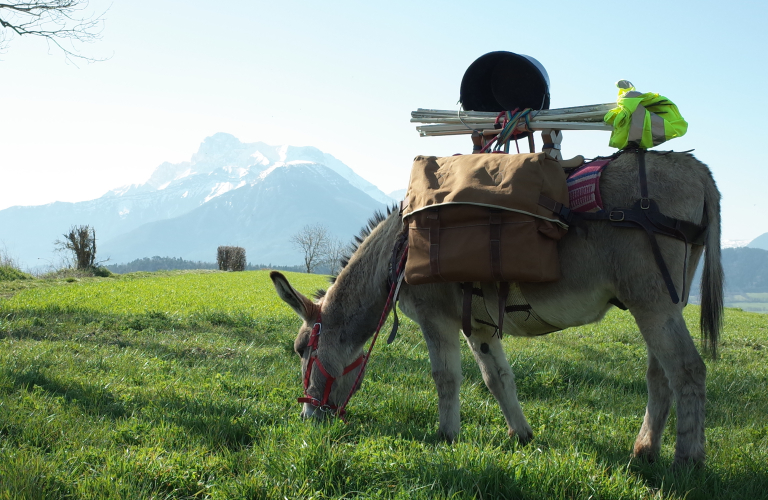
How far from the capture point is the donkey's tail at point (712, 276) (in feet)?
11.3

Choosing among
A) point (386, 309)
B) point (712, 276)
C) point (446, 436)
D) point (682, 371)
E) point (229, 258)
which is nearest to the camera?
point (682, 371)

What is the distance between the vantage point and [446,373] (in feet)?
13.4

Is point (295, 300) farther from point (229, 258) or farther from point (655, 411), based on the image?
point (229, 258)

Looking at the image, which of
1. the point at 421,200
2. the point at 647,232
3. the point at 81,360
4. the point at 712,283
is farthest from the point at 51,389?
the point at 712,283

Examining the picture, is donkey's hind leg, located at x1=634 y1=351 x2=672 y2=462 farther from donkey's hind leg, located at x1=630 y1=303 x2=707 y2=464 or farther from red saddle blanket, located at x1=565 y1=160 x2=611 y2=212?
red saddle blanket, located at x1=565 y1=160 x2=611 y2=212

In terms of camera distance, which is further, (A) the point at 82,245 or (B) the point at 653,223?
(A) the point at 82,245

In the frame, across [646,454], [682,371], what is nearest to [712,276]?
[682,371]

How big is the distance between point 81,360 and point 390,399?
4159 mm

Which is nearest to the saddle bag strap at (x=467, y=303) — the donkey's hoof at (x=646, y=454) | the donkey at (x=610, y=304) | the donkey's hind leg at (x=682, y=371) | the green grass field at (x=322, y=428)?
the donkey at (x=610, y=304)

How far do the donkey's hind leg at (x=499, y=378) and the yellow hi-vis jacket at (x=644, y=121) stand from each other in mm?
1920

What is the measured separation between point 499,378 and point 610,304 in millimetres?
1286

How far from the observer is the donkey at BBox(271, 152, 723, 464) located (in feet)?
10.4

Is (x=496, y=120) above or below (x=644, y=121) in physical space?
above

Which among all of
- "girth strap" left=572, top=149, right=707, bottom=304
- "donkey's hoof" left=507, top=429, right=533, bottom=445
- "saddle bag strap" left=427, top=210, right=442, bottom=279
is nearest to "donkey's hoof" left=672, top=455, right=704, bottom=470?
"girth strap" left=572, top=149, right=707, bottom=304
